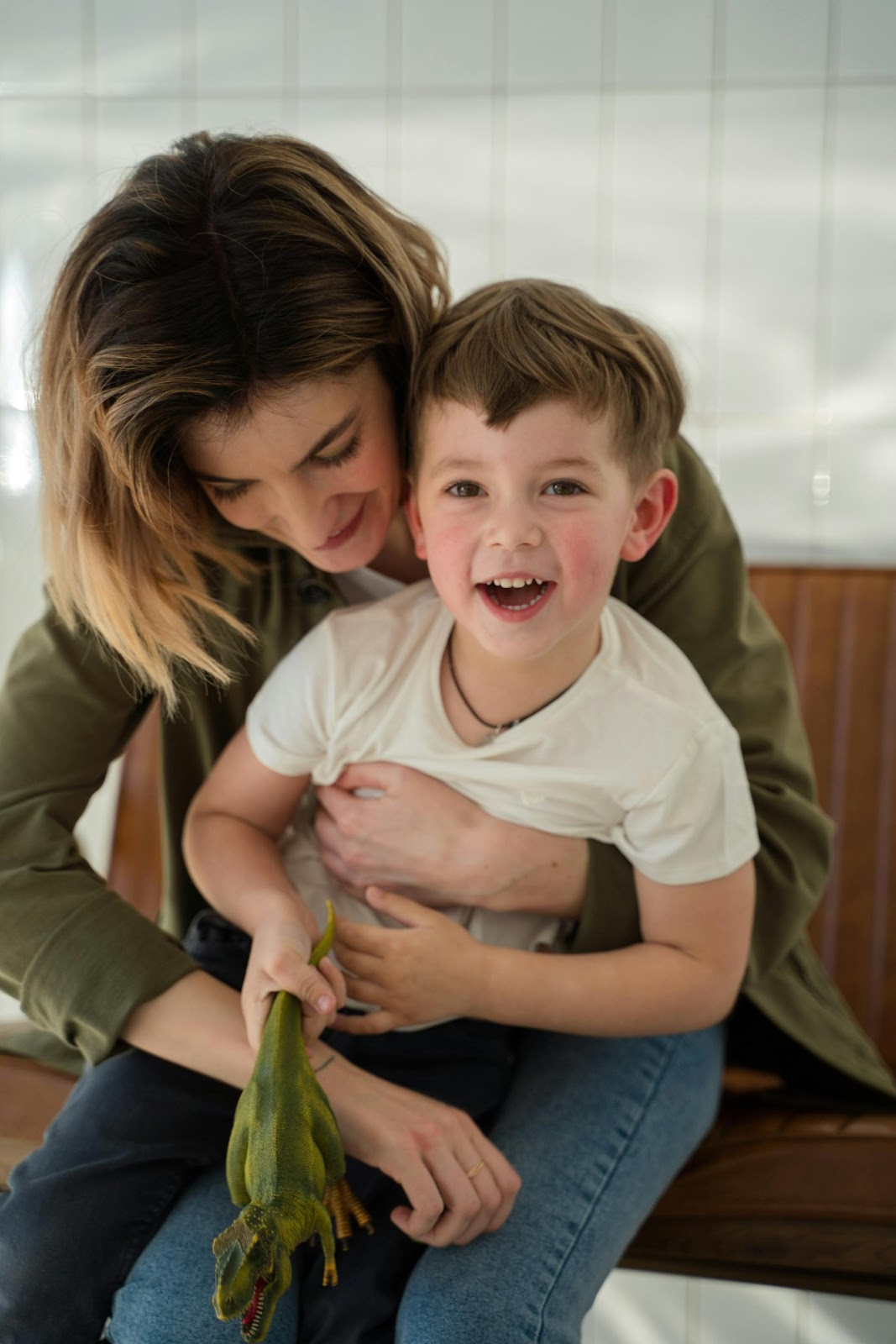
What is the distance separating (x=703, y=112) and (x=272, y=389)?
133 centimetres

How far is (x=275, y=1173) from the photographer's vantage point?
79cm

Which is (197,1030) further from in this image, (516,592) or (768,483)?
(768,483)

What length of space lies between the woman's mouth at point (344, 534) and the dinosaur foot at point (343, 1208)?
54cm

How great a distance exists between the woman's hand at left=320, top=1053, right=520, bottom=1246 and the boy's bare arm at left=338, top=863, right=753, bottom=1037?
3.1 inches

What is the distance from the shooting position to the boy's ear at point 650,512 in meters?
1.06

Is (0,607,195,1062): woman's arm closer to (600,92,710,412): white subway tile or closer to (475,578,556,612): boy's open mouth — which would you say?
(475,578,556,612): boy's open mouth

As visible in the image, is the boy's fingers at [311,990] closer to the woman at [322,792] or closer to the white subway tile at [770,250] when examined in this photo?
the woman at [322,792]

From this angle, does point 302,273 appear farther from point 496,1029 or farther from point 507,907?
point 496,1029

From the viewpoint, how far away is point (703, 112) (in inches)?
76.8

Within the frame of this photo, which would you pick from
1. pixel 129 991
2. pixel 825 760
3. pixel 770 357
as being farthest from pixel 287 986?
pixel 770 357

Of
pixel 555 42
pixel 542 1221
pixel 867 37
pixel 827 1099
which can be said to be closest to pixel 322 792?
pixel 542 1221

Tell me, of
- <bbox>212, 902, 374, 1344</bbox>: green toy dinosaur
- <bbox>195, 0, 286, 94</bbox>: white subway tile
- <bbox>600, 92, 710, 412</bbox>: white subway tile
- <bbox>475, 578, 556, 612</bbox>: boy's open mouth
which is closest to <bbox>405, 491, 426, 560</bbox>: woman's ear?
<bbox>475, 578, 556, 612</bbox>: boy's open mouth

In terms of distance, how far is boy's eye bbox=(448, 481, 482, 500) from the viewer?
99 cm

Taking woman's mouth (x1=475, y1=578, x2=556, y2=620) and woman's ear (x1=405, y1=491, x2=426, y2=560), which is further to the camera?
woman's ear (x1=405, y1=491, x2=426, y2=560)
